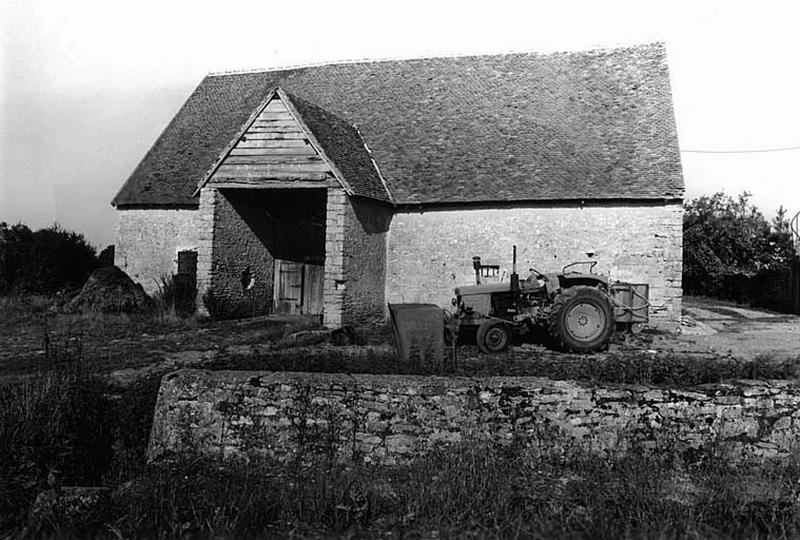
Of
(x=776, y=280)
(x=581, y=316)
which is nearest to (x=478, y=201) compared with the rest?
(x=581, y=316)

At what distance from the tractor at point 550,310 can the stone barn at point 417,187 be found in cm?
408

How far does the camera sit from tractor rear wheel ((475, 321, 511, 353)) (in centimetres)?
1223

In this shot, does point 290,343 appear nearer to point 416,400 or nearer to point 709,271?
point 416,400

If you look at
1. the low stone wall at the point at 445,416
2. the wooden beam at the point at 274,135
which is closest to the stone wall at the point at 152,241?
the wooden beam at the point at 274,135

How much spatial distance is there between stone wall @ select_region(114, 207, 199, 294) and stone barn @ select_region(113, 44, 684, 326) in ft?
0.15

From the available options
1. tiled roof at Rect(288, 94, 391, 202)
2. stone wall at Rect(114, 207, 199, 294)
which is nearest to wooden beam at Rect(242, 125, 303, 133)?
tiled roof at Rect(288, 94, 391, 202)

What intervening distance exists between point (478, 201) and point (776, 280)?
20.0 meters

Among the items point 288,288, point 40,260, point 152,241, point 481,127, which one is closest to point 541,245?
point 481,127

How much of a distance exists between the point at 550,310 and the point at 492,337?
1.12m

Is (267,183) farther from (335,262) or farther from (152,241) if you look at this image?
(152,241)

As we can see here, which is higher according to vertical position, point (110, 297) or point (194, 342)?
point (110, 297)

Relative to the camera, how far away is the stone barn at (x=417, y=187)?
17.4 metres

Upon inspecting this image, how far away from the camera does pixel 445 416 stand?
21.7 ft

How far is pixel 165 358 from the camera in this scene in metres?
11.9
